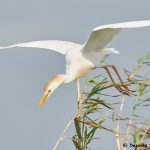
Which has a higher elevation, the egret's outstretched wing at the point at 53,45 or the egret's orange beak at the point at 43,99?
the egret's outstretched wing at the point at 53,45

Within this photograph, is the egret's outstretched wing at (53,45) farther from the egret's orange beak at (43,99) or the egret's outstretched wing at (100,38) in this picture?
the egret's orange beak at (43,99)

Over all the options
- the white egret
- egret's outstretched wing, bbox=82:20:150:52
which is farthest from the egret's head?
egret's outstretched wing, bbox=82:20:150:52

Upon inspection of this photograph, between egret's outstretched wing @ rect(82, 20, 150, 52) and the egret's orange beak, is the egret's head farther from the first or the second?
egret's outstretched wing @ rect(82, 20, 150, 52)

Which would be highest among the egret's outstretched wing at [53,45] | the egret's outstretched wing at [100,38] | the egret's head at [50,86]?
the egret's outstretched wing at [100,38]

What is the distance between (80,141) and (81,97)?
1.46 feet

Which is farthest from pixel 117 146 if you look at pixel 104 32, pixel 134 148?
pixel 104 32

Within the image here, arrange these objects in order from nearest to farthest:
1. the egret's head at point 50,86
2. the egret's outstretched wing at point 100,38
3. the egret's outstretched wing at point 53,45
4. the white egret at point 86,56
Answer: the egret's head at point 50,86, the white egret at point 86,56, the egret's outstretched wing at point 100,38, the egret's outstretched wing at point 53,45

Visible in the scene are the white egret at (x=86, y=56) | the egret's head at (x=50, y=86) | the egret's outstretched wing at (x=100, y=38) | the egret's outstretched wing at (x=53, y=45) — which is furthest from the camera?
the egret's outstretched wing at (x=53, y=45)

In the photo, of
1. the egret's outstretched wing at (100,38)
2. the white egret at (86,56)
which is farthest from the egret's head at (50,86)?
the egret's outstretched wing at (100,38)

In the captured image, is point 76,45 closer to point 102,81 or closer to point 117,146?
point 102,81

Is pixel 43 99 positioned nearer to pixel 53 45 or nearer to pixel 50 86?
pixel 50 86

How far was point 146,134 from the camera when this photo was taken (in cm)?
570

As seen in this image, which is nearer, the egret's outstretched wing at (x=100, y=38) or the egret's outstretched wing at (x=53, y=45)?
the egret's outstretched wing at (x=100, y=38)

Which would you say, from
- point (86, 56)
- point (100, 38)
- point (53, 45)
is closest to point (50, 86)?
point (86, 56)
